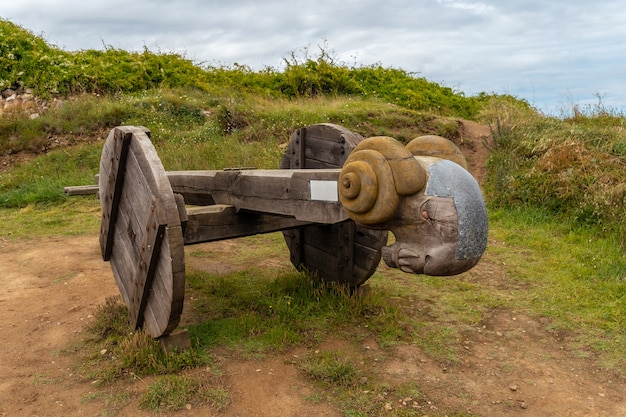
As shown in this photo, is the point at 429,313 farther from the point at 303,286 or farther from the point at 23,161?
the point at 23,161

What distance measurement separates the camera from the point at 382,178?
2355 millimetres

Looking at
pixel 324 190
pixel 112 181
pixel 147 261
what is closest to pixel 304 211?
pixel 324 190

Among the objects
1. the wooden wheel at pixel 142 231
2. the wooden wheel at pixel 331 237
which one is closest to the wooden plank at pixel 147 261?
the wooden wheel at pixel 142 231

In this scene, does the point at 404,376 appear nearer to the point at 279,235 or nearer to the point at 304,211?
the point at 304,211

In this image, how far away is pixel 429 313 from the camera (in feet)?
14.9

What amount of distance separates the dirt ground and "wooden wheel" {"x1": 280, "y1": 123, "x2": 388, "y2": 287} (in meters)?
0.73

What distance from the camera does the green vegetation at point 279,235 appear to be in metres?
3.67

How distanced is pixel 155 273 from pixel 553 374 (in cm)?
271

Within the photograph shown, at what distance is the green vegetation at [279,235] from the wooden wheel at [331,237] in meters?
0.21

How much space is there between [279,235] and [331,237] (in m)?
2.82

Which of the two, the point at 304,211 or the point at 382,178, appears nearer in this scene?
the point at 382,178

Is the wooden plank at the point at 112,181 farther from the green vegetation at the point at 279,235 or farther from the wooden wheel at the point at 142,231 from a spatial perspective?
the green vegetation at the point at 279,235

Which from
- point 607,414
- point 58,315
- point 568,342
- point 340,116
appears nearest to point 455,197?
point 607,414

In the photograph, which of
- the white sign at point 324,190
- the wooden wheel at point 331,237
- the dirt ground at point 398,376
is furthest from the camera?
the wooden wheel at point 331,237
